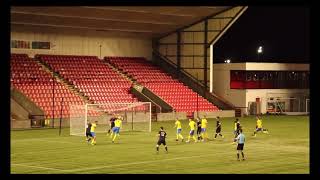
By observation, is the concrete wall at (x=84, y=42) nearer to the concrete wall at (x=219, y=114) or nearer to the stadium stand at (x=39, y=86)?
the stadium stand at (x=39, y=86)

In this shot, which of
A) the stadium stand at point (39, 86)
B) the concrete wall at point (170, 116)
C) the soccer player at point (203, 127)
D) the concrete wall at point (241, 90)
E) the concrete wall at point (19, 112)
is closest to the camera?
the soccer player at point (203, 127)

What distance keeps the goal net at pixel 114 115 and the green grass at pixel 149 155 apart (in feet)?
16.4

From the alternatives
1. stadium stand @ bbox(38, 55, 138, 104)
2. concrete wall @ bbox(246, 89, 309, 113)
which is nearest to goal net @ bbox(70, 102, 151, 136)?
stadium stand @ bbox(38, 55, 138, 104)

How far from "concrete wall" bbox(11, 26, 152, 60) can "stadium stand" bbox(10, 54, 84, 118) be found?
2.71 metres

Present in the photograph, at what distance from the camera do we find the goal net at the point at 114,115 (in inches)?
1913

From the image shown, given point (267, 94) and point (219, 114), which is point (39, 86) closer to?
point (219, 114)

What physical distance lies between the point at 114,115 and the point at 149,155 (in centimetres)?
2376

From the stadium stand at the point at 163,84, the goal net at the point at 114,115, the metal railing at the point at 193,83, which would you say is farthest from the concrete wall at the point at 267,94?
the goal net at the point at 114,115

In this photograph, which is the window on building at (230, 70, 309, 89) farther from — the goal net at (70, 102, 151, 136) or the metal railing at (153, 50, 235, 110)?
the goal net at (70, 102, 151, 136)

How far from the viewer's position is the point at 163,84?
218ft
